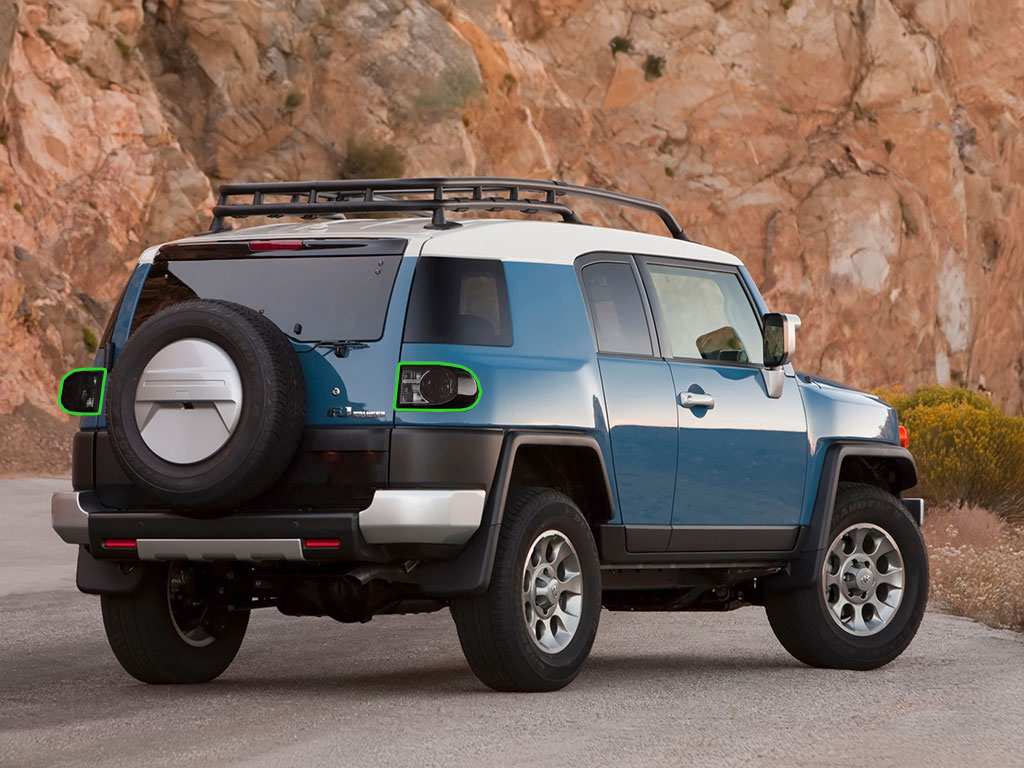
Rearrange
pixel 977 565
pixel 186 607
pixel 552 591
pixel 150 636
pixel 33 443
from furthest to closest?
pixel 33 443 < pixel 977 565 < pixel 186 607 < pixel 150 636 < pixel 552 591

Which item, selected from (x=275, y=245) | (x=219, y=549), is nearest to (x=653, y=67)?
(x=275, y=245)

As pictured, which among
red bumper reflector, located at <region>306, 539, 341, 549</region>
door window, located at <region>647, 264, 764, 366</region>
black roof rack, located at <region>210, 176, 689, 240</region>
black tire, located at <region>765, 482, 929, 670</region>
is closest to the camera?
red bumper reflector, located at <region>306, 539, 341, 549</region>

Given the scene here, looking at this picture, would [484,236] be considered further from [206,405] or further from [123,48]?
[123,48]

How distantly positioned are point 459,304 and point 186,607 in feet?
7.43

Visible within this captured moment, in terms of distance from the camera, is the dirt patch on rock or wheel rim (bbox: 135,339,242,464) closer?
wheel rim (bbox: 135,339,242,464)

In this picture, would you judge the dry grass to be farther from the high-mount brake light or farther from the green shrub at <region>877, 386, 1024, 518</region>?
the high-mount brake light

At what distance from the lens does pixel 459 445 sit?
7672mm

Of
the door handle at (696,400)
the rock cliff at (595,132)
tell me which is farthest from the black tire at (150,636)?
the rock cliff at (595,132)

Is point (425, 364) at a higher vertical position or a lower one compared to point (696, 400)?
higher

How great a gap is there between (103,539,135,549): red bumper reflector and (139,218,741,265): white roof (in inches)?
54.4

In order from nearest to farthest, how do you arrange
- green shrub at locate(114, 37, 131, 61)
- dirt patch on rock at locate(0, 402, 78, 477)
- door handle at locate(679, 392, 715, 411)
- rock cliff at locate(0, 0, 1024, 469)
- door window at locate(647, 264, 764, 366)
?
1. door handle at locate(679, 392, 715, 411)
2. door window at locate(647, 264, 764, 366)
3. dirt patch on rock at locate(0, 402, 78, 477)
4. rock cliff at locate(0, 0, 1024, 469)
5. green shrub at locate(114, 37, 131, 61)

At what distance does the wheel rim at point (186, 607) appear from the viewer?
880 centimetres

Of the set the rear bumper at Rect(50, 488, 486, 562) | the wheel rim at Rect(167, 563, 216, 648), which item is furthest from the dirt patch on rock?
the rear bumper at Rect(50, 488, 486, 562)

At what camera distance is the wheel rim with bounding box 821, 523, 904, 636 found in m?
9.83
